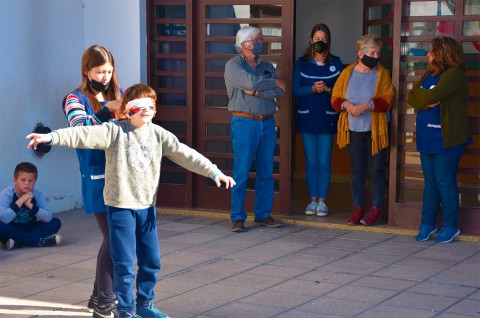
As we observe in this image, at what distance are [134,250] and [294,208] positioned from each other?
14.8ft

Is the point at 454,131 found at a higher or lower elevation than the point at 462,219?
higher

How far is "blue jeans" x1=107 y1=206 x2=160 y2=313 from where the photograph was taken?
5.67 metres

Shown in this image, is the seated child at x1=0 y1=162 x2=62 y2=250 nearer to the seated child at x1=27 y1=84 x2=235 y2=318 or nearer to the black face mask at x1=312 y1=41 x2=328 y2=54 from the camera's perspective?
the seated child at x1=27 y1=84 x2=235 y2=318

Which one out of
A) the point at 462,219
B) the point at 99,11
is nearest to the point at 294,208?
the point at 462,219

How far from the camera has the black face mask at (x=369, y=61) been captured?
872cm

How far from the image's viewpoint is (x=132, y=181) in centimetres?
569

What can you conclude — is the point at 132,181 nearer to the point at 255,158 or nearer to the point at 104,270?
the point at 104,270

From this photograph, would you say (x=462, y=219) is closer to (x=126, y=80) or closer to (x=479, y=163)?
(x=479, y=163)

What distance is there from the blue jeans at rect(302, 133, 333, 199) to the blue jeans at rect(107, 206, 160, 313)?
3.92 metres

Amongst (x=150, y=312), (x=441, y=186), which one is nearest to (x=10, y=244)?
(x=150, y=312)

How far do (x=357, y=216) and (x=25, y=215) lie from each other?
316 centimetres

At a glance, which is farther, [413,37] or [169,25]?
[169,25]

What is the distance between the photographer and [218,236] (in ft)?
28.4

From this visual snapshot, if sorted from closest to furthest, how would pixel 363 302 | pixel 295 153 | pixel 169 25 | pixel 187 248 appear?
pixel 363 302, pixel 187 248, pixel 169 25, pixel 295 153
